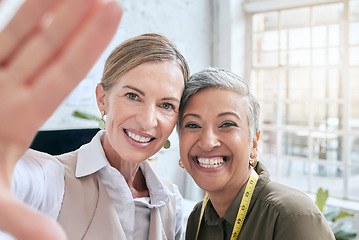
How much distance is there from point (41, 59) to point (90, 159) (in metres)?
0.78

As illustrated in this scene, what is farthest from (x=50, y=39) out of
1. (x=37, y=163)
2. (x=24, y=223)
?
(x=37, y=163)

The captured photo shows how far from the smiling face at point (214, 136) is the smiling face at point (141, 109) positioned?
5.1 inches

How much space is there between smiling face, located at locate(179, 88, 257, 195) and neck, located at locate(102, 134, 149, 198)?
0.63 feet

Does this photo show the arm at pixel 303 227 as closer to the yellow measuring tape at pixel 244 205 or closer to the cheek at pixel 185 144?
the yellow measuring tape at pixel 244 205

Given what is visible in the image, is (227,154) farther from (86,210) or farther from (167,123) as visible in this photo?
(86,210)

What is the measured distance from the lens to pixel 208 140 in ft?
3.87

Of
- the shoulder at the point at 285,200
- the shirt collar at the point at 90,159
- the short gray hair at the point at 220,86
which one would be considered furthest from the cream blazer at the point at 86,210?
the shoulder at the point at 285,200

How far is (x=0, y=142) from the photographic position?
1.29 feet

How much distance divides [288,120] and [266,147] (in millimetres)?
477

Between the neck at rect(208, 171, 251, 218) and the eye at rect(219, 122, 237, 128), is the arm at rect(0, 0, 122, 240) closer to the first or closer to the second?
the eye at rect(219, 122, 237, 128)

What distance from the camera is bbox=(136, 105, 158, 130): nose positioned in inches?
41.3

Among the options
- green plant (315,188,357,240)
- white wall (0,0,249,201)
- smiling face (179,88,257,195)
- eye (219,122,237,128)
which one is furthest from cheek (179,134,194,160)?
white wall (0,0,249,201)

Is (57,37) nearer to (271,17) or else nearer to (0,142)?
(0,142)

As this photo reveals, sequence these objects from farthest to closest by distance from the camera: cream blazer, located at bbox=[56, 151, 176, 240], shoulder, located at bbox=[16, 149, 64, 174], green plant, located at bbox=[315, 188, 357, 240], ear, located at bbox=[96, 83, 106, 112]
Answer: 1. green plant, located at bbox=[315, 188, 357, 240]
2. ear, located at bbox=[96, 83, 106, 112]
3. cream blazer, located at bbox=[56, 151, 176, 240]
4. shoulder, located at bbox=[16, 149, 64, 174]
